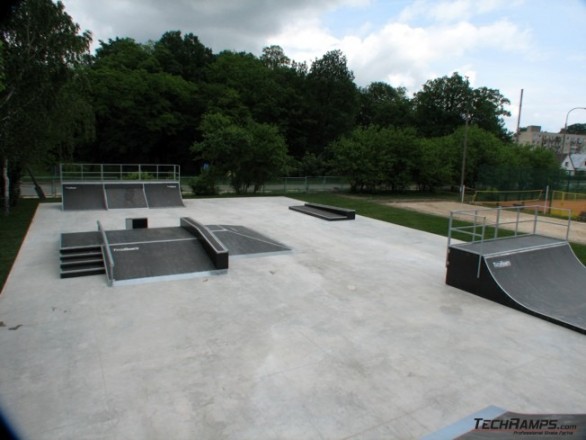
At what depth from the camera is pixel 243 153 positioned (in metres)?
24.1

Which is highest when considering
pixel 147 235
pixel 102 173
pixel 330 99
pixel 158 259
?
pixel 330 99

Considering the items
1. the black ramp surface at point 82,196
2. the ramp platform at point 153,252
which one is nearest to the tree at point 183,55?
the black ramp surface at point 82,196

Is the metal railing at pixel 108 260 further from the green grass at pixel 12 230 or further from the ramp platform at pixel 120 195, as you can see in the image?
the ramp platform at pixel 120 195

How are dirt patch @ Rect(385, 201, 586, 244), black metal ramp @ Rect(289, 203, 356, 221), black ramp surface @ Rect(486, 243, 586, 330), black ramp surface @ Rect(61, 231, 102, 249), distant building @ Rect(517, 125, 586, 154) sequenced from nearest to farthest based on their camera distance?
black ramp surface @ Rect(486, 243, 586, 330)
black ramp surface @ Rect(61, 231, 102, 249)
dirt patch @ Rect(385, 201, 586, 244)
black metal ramp @ Rect(289, 203, 356, 221)
distant building @ Rect(517, 125, 586, 154)

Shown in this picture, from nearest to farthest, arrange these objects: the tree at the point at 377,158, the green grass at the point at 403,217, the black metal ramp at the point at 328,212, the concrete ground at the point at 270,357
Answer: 1. the concrete ground at the point at 270,357
2. the green grass at the point at 403,217
3. the black metal ramp at the point at 328,212
4. the tree at the point at 377,158

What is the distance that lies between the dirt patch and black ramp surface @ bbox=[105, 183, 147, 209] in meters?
13.8

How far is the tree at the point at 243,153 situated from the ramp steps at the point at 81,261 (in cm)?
1519

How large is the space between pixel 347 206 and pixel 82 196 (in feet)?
43.7

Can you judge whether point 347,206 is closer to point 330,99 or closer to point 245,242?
point 245,242

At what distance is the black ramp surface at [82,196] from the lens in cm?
1750

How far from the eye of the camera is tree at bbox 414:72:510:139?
56.9 meters

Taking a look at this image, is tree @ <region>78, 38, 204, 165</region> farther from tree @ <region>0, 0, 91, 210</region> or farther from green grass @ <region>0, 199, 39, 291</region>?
tree @ <region>0, 0, 91, 210</region>

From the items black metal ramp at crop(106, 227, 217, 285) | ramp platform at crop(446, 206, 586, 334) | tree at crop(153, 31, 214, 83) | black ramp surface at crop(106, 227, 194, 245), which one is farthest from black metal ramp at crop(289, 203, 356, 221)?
tree at crop(153, 31, 214, 83)

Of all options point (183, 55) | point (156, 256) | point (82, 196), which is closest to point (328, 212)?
point (156, 256)
